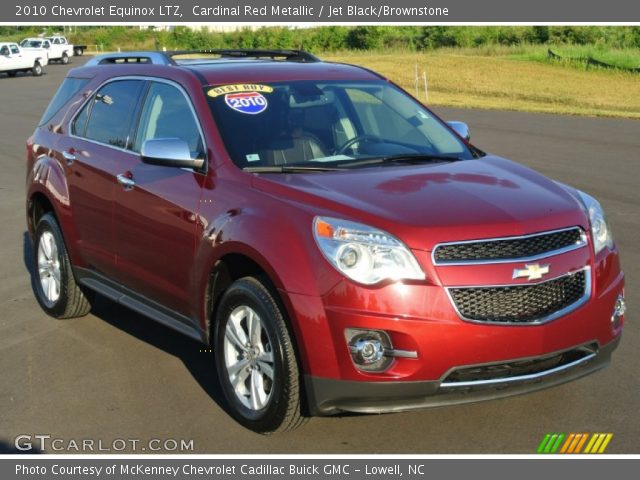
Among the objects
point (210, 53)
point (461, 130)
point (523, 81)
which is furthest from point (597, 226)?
point (523, 81)

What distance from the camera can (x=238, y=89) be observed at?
613 centimetres

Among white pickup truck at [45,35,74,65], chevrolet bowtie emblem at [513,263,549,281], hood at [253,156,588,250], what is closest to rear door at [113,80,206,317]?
hood at [253,156,588,250]

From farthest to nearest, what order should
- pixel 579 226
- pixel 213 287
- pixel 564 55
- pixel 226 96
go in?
1. pixel 564 55
2. pixel 226 96
3. pixel 213 287
4. pixel 579 226

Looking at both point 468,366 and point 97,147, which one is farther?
point 97,147

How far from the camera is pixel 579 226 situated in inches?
201

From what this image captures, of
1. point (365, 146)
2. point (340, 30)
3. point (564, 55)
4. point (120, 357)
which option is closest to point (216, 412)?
point (120, 357)

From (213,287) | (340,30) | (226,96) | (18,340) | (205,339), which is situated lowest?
(340,30)

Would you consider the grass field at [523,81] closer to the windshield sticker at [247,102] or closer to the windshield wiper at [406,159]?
the windshield wiper at [406,159]

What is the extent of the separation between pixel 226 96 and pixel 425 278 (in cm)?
207

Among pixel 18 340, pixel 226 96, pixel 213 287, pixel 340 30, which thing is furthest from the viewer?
pixel 340 30

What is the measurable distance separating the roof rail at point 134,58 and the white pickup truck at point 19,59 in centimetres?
4696

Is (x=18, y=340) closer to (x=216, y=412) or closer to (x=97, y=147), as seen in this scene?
(x=97, y=147)

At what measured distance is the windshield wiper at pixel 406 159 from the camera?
5804 mm

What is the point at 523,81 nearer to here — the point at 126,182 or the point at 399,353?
the point at 126,182
